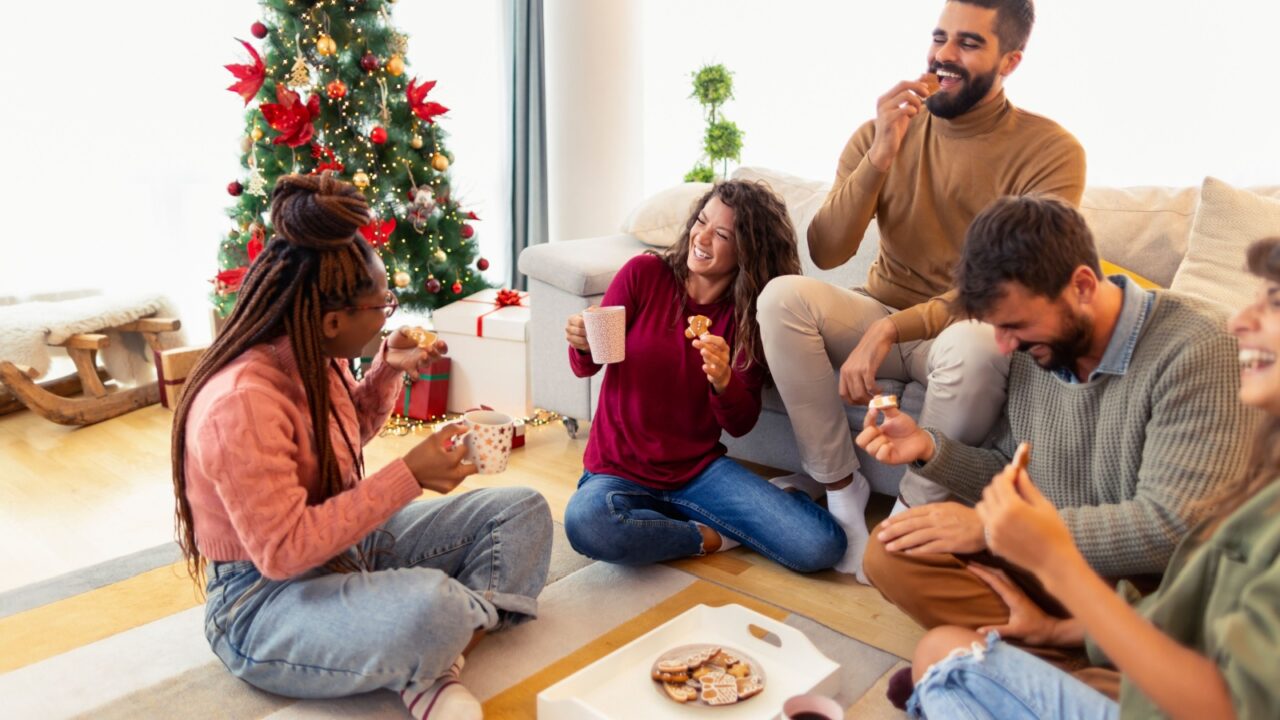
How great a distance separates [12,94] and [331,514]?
2.92 metres

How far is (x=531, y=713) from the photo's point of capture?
1748mm

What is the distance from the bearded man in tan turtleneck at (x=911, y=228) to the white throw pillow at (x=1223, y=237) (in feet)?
1.22

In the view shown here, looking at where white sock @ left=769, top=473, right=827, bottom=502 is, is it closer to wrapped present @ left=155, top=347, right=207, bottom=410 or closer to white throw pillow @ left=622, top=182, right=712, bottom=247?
white throw pillow @ left=622, top=182, right=712, bottom=247

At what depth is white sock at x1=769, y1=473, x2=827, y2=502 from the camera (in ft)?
8.59

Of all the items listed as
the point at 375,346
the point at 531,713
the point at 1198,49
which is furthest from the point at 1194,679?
the point at 375,346

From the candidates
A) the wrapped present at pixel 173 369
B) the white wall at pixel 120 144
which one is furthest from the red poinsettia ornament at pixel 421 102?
the wrapped present at pixel 173 369

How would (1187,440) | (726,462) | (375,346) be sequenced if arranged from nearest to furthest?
1. (1187,440)
2. (726,462)
3. (375,346)

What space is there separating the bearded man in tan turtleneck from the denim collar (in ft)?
1.54

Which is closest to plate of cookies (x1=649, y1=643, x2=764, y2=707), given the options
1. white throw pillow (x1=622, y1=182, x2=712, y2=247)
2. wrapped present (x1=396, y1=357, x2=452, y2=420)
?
white throw pillow (x1=622, y1=182, x2=712, y2=247)

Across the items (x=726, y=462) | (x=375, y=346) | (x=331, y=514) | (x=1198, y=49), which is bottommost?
(x=375, y=346)

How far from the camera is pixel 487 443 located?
1672 millimetres

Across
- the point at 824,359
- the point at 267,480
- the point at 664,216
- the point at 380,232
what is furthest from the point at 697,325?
the point at 380,232

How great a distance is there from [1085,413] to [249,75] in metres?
3.04

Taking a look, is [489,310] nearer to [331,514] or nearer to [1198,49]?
[331,514]
